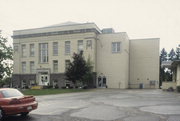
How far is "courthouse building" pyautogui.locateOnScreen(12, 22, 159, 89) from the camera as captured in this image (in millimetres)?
34469

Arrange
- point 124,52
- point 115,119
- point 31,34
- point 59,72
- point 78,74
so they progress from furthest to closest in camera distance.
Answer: point 31,34, point 59,72, point 124,52, point 78,74, point 115,119

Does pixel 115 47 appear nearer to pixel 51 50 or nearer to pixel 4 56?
pixel 51 50

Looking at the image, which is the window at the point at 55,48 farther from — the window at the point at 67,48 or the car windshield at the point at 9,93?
the car windshield at the point at 9,93

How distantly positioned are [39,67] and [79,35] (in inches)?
463

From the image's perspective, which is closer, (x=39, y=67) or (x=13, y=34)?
(x=39, y=67)

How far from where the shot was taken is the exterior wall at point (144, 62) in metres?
36.6

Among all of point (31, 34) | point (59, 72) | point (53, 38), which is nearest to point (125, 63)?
point (59, 72)

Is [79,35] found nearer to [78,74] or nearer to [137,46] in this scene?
[78,74]

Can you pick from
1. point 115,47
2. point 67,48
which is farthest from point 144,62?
point 67,48

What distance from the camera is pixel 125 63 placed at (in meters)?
34.6

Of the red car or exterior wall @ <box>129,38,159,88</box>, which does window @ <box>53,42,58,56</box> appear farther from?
the red car

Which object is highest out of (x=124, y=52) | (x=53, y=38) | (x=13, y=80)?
(x=53, y=38)

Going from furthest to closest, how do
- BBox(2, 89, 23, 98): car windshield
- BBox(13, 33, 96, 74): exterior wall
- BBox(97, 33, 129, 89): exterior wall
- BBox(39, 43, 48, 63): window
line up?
BBox(39, 43, 48, 63): window → BBox(13, 33, 96, 74): exterior wall → BBox(97, 33, 129, 89): exterior wall → BBox(2, 89, 23, 98): car windshield

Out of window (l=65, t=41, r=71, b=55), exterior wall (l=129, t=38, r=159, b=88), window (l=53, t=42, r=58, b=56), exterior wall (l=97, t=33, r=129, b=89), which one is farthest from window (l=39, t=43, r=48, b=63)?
exterior wall (l=129, t=38, r=159, b=88)
